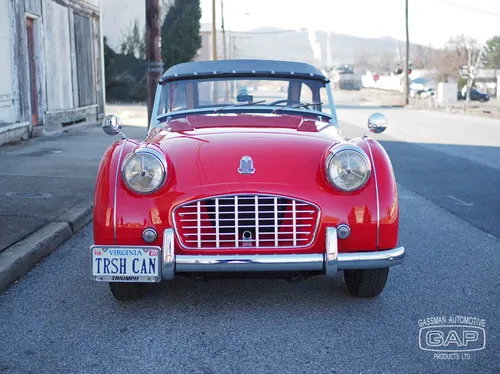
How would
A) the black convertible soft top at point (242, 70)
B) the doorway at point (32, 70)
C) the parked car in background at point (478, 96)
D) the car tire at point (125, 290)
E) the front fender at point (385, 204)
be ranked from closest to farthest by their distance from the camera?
1. the front fender at point (385, 204)
2. the car tire at point (125, 290)
3. the black convertible soft top at point (242, 70)
4. the doorway at point (32, 70)
5. the parked car in background at point (478, 96)

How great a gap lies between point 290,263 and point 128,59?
3438cm

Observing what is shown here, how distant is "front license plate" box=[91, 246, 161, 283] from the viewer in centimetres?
403

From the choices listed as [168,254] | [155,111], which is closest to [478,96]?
[155,111]

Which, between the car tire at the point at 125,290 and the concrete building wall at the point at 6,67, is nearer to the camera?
the car tire at the point at 125,290

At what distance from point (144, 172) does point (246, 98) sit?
2.02 meters

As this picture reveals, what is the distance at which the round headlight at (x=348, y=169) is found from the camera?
13.8 ft

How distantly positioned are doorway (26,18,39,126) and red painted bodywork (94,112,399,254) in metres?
11.9

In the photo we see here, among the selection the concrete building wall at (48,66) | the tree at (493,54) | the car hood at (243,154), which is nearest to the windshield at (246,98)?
the car hood at (243,154)

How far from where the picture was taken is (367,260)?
162 inches

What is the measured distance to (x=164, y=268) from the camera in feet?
13.2

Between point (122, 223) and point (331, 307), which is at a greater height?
point (122, 223)

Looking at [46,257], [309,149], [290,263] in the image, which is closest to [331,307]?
[290,263]

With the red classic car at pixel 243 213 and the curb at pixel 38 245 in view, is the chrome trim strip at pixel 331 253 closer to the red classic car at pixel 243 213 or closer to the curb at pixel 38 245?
→ the red classic car at pixel 243 213

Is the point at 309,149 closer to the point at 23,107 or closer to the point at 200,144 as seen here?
the point at 200,144
